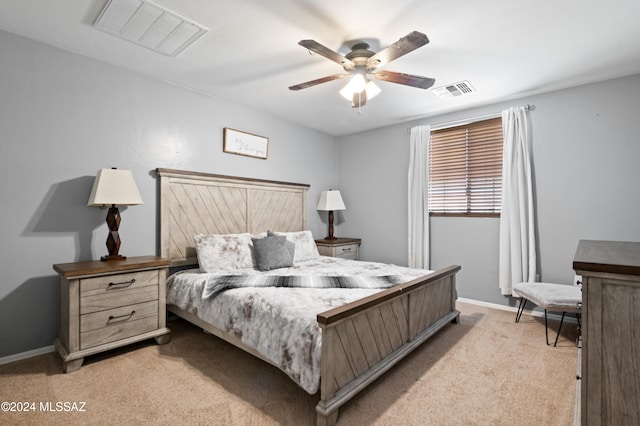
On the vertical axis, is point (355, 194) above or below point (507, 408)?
above

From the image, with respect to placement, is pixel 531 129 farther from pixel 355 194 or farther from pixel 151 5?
pixel 151 5

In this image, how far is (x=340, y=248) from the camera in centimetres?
457

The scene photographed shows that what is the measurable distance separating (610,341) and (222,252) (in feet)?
9.43

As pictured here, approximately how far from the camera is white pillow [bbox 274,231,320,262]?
151 inches

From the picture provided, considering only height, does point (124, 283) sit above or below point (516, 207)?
below

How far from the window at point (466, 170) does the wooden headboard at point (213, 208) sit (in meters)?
2.02

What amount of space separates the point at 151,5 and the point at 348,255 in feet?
12.1

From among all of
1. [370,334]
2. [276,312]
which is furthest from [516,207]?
[276,312]

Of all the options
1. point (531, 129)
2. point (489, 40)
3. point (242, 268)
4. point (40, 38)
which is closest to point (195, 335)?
point (242, 268)

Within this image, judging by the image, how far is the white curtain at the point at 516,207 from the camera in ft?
11.3

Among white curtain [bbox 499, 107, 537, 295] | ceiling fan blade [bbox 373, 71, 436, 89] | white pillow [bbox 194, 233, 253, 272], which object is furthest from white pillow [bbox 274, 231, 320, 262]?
white curtain [bbox 499, 107, 537, 295]

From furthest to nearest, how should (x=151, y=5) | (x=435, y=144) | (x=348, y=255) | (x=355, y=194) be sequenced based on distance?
1. (x=355, y=194)
2. (x=348, y=255)
3. (x=435, y=144)
4. (x=151, y=5)

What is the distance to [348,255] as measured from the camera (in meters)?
4.72

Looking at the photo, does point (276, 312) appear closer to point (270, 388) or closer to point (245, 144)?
point (270, 388)
